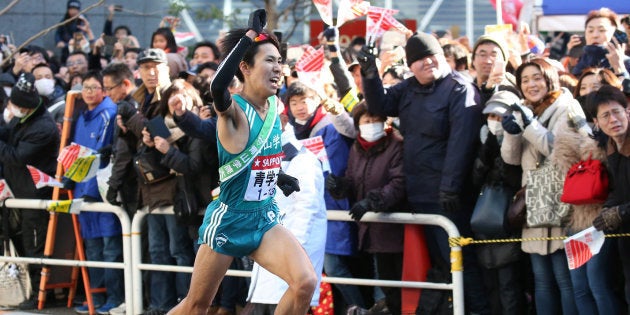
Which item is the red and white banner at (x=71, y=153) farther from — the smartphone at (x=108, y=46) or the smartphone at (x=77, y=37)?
the smartphone at (x=77, y=37)

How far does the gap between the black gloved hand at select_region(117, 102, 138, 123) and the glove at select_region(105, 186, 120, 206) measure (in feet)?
2.08

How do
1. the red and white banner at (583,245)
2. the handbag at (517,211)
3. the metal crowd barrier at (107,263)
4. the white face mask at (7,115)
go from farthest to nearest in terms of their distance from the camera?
the white face mask at (7,115) → the metal crowd barrier at (107,263) → the handbag at (517,211) → the red and white banner at (583,245)

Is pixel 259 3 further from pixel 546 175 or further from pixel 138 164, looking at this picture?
pixel 546 175

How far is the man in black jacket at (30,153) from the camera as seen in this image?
11.2 metres

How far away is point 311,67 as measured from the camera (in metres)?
10.3

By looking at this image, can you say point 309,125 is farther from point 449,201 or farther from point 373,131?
point 449,201

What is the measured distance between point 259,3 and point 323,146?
383 inches

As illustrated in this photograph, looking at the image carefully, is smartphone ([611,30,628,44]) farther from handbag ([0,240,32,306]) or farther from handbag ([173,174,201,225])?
handbag ([0,240,32,306])

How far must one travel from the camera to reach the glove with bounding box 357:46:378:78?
29.6 feet

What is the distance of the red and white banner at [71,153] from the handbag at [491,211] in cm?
388

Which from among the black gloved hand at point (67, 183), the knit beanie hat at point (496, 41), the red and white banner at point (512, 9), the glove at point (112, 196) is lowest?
the glove at point (112, 196)

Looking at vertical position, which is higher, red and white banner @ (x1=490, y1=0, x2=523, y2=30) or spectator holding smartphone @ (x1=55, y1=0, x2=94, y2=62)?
spectator holding smartphone @ (x1=55, y1=0, x2=94, y2=62)

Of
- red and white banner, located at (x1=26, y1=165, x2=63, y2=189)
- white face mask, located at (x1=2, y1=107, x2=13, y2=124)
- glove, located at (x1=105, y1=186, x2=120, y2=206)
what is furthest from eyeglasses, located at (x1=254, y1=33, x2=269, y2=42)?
white face mask, located at (x1=2, y1=107, x2=13, y2=124)

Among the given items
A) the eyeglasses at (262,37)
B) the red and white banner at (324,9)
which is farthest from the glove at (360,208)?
the eyeglasses at (262,37)
